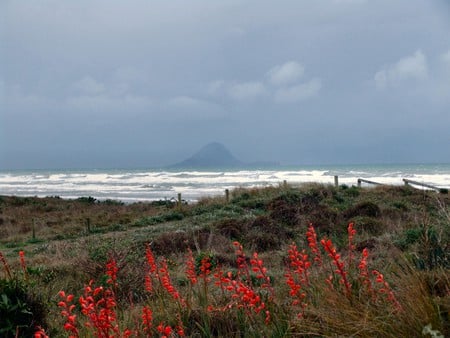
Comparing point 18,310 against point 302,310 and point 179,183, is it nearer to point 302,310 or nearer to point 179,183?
point 302,310

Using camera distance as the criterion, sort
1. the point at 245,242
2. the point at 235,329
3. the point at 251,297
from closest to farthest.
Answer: the point at 251,297 < the point at 235,329 < the point at 245,242

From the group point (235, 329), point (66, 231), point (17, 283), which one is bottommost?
point (66, 231)

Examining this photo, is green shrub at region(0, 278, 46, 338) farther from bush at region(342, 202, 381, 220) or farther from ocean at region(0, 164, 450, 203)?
ocean at region(0, 164, 450, 203)

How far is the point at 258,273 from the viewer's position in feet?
26.6

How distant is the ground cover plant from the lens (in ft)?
9.86

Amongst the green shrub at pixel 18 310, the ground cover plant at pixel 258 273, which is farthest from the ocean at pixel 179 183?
the green shrub at pixel 18 310

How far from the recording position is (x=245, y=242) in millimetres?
13938

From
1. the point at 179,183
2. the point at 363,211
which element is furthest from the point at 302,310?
the point at 179,183

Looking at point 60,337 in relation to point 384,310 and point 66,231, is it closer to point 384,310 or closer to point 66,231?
point 384,310

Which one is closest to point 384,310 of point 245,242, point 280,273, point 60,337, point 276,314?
point 276,314

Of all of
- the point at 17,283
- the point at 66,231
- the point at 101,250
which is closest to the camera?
the point at 17,283

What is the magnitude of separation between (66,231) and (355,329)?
19.4 metres

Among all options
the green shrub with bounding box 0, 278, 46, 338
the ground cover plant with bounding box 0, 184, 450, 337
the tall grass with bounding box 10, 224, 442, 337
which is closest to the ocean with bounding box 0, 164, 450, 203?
the ground cover plant with bounding box 0, 184, 450, 337

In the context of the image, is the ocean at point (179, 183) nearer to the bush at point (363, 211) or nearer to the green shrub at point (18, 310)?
the bush at point (363, 211)
